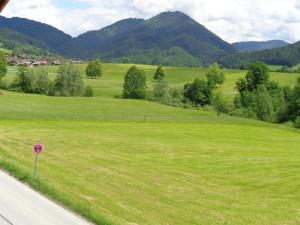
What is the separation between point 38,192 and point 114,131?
112ft

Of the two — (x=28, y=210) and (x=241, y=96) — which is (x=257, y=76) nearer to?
(x=241, y=96)

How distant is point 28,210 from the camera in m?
19.7

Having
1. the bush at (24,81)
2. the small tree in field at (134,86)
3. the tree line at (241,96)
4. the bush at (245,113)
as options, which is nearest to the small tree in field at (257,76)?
the tree line at (241,96)

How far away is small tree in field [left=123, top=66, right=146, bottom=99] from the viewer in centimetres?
13688

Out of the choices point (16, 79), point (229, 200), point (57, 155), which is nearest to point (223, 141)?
point (57, 155)

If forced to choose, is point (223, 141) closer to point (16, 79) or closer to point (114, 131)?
point (114, 131)

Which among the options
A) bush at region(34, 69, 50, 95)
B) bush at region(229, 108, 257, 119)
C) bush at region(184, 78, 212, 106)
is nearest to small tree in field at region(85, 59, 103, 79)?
bush at region(34, 69, 50, 95)

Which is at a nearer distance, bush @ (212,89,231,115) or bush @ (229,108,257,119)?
bush @ (229,108,257,119)

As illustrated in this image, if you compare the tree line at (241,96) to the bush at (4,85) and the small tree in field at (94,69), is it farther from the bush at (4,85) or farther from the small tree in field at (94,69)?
the small tree in field at (94,69)

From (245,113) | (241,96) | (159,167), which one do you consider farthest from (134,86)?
(159,167)

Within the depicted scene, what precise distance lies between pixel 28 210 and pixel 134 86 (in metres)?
119

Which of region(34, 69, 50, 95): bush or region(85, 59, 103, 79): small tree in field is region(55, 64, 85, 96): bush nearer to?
region(34, 69, 50, 95): bush

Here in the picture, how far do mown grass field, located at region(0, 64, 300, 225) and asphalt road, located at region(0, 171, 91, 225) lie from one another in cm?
77

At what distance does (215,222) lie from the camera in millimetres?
20344
